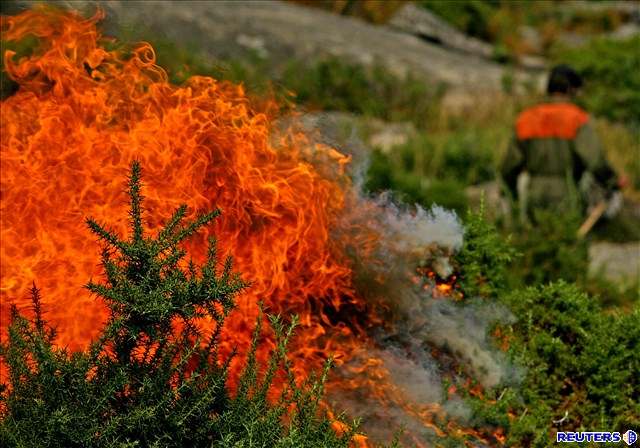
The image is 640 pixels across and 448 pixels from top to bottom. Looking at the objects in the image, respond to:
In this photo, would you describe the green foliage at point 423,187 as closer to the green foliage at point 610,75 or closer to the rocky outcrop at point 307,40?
the rocky outcrop at point 307,40

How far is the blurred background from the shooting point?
24.4 ft

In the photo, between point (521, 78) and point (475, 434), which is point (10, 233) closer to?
point (475, 434)

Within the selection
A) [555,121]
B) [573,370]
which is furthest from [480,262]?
[555,121]

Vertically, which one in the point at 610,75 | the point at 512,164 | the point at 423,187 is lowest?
the point at 423,187

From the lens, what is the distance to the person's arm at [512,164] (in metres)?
8.00

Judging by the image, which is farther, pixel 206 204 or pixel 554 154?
pixel 554 154

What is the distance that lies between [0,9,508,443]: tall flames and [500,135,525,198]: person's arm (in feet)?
11.4

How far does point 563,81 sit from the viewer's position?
7547mm

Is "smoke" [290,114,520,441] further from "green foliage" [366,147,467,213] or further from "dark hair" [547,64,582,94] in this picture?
"dark hair" [547,64,582,94]

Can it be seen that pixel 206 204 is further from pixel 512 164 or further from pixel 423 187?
pixel 423 187

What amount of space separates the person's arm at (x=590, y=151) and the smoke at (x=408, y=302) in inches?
126

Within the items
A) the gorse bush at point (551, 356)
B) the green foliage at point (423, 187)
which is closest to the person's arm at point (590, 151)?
the green foliage at point (423, 187)

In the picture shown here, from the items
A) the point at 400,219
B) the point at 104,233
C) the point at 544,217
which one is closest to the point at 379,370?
the point at 400,219

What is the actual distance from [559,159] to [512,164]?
414mm
